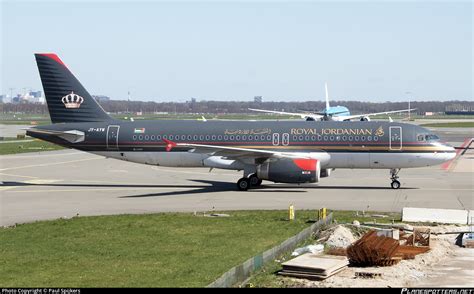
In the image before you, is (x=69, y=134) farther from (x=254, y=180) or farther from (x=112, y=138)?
(x=254, y=180)

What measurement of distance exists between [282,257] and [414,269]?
440 cm

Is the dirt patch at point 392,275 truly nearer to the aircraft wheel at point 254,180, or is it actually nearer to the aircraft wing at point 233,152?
the aircraft wing at point 233,152

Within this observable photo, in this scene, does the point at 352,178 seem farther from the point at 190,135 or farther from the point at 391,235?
the point at 391,235

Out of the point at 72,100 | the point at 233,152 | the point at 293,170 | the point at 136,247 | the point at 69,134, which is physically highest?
the point at 72,100

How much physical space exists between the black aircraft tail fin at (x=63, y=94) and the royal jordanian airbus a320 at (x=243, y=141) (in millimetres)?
67

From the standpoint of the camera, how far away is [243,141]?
45.2m

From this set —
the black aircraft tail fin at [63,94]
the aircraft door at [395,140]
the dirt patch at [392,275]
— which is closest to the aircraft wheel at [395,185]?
the aircraft door at [395,140]

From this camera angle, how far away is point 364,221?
31453 millimetres

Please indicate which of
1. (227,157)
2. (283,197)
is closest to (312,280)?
(283,197)

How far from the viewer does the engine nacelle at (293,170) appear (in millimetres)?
41406

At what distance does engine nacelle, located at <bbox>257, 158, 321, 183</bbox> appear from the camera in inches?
1630

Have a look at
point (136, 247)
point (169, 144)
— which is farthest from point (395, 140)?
point (136, 247)

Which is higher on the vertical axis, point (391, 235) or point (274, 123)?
point (274, 123)

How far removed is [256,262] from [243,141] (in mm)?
23969
